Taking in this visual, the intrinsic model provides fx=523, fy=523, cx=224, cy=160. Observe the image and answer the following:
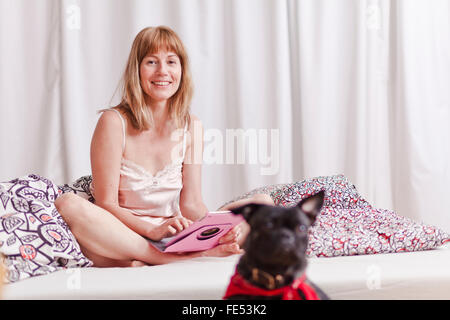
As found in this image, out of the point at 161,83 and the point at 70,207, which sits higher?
the point at 161,83

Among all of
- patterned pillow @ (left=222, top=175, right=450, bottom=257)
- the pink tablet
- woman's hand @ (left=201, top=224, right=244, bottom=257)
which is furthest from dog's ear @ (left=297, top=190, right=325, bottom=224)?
patterned pillow @ (left=222, top=175, right=450, bottom=257)

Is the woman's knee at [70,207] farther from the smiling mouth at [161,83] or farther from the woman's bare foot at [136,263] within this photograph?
the smiling mouth at [161,83]

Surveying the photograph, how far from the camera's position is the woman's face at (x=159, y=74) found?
1.59 meters

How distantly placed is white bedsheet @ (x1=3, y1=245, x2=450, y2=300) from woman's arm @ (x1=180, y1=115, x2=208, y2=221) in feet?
1.33

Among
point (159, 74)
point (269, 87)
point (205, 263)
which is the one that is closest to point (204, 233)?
point (205, 263)

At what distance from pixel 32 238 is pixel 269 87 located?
1.66m

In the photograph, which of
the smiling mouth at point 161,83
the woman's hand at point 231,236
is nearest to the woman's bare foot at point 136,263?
the woman's hand at point 231,236

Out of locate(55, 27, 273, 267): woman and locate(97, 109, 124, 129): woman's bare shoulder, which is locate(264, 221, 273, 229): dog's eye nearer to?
locate(55, 27, 273, 267): woman

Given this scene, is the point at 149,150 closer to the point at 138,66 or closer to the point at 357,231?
the point at 138,66

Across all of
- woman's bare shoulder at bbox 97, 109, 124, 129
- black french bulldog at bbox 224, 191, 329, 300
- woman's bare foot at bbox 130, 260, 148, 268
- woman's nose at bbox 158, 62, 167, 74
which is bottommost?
woman's bare foot at bbox 130, 260, 148, 268

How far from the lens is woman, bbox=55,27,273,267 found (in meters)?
1.47

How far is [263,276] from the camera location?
1.91 ft

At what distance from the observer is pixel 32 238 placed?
1.30 meters
